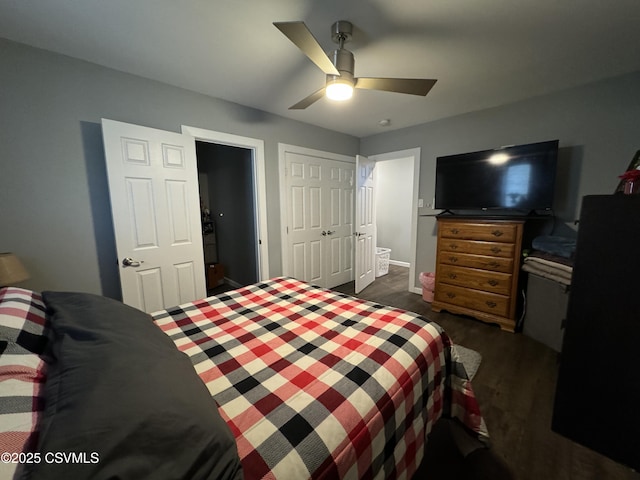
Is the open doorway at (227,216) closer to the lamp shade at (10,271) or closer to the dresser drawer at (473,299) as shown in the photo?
the lamp shade at (10,271)

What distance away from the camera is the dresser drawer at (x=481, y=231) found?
2.40 m

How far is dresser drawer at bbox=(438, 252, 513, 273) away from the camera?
2461 millimetres

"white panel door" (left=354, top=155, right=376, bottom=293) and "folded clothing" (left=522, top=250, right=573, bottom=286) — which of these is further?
"white panel door" (left=354, top=155, right=376, bottom=293)

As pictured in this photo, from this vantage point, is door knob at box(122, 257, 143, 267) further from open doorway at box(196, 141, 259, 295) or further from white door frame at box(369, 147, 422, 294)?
white door frame at box(369, 147, 422, 294)

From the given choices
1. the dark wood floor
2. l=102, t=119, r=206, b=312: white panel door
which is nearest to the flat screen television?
the dark wood floor

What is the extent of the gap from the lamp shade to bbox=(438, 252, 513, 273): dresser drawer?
3576 millimetres

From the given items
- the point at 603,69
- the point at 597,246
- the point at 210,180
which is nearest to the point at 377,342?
the point at 597,246

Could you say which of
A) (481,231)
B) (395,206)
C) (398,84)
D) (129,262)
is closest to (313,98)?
(398,84)

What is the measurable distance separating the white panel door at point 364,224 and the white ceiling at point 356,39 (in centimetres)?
133

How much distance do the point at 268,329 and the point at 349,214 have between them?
3023 mm

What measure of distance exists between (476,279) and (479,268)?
13 cm

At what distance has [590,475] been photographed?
1200 millimetres

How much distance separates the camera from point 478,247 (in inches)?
103

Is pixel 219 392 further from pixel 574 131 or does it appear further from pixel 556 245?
pixel 574 131
